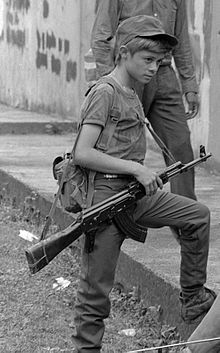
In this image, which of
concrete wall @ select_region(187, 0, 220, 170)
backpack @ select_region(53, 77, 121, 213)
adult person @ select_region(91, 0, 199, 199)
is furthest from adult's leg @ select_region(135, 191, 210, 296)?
concrete wall @ select_region(187, 0, 220, 170)

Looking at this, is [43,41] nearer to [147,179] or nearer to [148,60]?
[148,60]

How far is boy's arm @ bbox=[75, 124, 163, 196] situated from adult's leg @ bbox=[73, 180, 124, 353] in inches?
5.9

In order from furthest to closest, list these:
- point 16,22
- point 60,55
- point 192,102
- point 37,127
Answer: point 16,22
point 60,55
point 37,127
point 192,102

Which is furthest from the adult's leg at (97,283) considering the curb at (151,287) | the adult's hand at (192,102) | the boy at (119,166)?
the adult's hand at (192,102)

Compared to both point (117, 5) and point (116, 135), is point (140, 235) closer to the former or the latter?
point (116, 135)

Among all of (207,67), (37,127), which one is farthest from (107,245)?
(37,127)

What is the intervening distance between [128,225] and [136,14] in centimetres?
194

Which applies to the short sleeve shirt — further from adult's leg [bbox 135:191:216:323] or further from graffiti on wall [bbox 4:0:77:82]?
graffiti on wall [bbox 4:0:77:82]

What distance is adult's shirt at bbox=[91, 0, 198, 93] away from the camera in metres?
6.48

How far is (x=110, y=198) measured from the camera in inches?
197

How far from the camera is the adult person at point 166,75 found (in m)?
6.53

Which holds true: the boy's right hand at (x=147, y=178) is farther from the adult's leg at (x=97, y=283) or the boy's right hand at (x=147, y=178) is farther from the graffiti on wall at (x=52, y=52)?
the graffiti on wall at (x=52, y=52)

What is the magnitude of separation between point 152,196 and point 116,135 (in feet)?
1.13

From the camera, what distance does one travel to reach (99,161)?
491 cm
